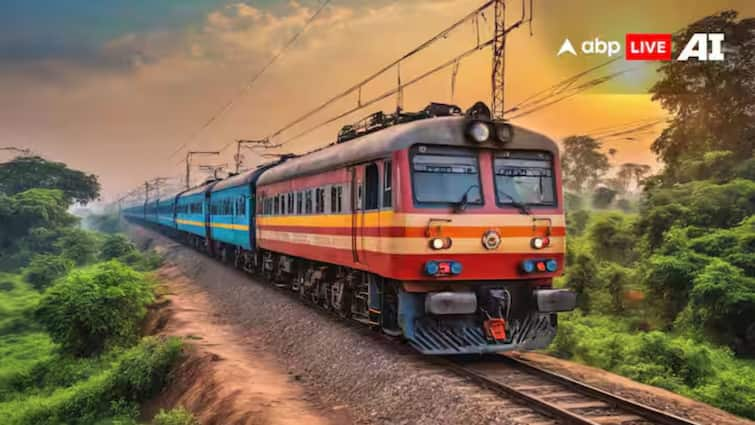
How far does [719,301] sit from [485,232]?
9.44m

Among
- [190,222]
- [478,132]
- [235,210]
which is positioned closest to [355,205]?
[478,132]

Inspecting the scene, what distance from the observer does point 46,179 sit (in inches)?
2363

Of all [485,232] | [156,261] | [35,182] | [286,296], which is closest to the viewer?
[485,232]

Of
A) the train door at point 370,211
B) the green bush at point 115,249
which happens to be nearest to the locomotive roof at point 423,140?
the train door at point 370,211

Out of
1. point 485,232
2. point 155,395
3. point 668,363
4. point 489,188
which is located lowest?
point 155,395

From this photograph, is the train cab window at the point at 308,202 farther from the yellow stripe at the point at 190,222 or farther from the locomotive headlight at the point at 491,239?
the yellow stripe at the point at 190,222

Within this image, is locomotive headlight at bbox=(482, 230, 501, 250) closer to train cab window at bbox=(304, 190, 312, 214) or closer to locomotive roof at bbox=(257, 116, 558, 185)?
locomotive roof at bbox=(257, 116, 558, 185)

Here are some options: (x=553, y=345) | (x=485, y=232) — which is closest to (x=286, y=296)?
(x=553, y=345)

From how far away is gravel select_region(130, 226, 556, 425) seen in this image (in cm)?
796

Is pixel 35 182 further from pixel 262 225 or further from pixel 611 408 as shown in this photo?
pixel 611 408

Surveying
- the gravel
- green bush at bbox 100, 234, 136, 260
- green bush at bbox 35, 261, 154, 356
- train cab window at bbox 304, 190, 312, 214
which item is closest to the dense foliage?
the gravel

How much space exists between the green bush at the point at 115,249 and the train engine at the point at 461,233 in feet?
114

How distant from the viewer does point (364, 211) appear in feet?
36.1

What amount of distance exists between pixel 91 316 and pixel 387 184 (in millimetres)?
13306
